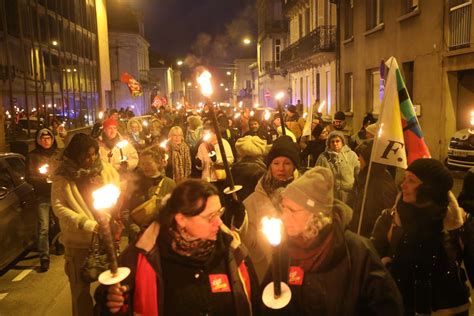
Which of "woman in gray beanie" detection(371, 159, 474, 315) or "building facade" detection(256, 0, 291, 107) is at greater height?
"building facade" detection(256, 0, 291, 107)

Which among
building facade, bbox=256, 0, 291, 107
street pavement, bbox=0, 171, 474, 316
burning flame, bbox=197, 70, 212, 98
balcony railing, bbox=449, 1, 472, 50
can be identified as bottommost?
street pavement, bbox=0, 171, 474, 316

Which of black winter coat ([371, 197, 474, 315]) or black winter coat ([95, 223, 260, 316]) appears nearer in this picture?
black winter coat ([95, 223, 260, 316])

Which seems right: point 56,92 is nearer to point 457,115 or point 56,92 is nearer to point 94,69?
point 94,69

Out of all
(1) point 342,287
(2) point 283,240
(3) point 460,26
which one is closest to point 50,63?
(3) point 460,26

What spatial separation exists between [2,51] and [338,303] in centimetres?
1682

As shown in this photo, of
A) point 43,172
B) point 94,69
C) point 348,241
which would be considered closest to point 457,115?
point 43,172

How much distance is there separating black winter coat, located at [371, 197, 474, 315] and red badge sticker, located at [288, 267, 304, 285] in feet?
3.90

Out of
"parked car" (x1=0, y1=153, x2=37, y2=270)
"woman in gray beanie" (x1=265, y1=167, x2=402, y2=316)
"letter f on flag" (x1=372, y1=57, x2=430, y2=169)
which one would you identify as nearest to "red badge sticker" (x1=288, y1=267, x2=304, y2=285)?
"woman in gray beanie" (x1=265, y1=167, x2=402, y2=316)

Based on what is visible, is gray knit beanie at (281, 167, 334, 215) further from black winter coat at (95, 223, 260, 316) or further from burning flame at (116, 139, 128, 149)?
burning flame at (116, 139, 128, 149)

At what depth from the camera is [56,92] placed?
23438 mm

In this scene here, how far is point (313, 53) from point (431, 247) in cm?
2549

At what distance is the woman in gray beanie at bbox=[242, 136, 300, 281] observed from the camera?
3732 millimetres

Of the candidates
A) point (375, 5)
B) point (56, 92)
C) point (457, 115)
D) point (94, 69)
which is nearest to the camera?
point (457, 115)

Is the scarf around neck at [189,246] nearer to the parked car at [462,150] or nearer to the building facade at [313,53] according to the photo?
the parked car at [462,150]
